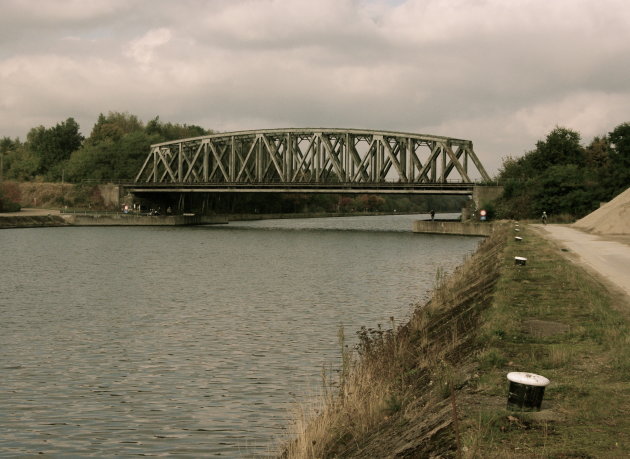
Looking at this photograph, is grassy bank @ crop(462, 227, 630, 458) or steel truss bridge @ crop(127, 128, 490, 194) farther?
steel truss bridge @ crop(127, 128, 490, 194)

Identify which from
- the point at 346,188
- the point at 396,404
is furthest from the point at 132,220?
the point at 396,404

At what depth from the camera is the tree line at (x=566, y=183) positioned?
109188 mm

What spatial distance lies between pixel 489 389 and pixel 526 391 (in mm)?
1835

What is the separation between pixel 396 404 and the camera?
14.6 meters

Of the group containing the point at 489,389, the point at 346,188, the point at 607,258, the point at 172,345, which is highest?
the point at 346,188

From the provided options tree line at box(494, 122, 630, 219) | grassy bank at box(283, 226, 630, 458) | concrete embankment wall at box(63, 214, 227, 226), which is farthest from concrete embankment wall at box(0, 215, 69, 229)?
grassy bank at box(283, 226, 630, 458)

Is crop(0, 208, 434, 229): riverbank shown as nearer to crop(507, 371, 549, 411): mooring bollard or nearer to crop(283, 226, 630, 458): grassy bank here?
crop(283, 226, 630, 458): grassy bank

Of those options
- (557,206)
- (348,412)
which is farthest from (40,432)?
(557,206)

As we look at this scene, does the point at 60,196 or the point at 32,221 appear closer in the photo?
the point at 32,221

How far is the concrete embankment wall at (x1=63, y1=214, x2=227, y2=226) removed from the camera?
14800cm

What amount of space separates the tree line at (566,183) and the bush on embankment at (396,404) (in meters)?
92.4

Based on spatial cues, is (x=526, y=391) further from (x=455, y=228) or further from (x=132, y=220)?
(x=132, y=220)

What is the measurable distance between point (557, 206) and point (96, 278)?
7803 cm

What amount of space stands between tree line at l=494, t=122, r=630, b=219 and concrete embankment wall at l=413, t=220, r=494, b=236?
18.1ft
